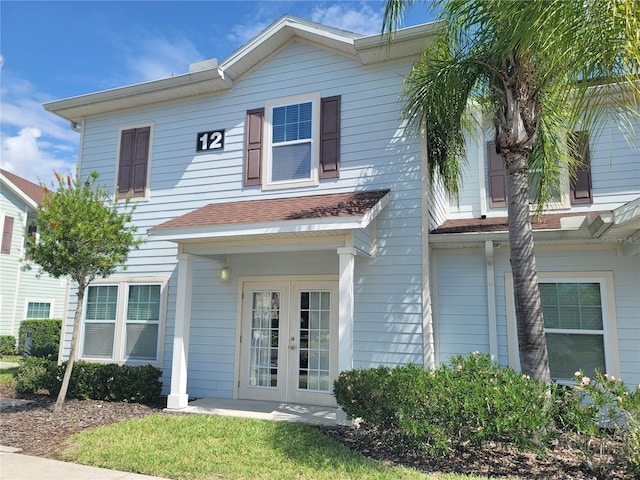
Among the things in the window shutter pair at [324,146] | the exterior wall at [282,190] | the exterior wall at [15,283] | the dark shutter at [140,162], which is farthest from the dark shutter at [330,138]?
the exterior wall at [15,283]

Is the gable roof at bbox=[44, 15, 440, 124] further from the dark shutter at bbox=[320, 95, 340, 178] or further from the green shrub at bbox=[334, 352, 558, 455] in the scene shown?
the green shrub at bbox=[334, 352, 558, 455]

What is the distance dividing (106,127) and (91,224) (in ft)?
14.1

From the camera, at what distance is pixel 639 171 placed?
8.33 meters

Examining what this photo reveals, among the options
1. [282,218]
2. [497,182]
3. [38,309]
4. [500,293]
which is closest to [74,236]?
[282,218]

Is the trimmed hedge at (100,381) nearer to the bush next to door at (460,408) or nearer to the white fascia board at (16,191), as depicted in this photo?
the bush next to door at (460,408)

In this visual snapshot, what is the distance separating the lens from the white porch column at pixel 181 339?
7664mm

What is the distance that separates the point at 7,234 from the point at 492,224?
62.1 ft

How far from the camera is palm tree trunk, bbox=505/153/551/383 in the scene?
218 inches

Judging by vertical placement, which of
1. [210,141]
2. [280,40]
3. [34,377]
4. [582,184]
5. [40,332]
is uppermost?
[280,40]

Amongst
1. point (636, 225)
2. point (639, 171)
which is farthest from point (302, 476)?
point (639, 171)

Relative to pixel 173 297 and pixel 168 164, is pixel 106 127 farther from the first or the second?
pixel 173 297

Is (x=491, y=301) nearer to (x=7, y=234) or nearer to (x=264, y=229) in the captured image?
(x=264, y=229)

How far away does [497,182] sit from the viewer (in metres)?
9.34

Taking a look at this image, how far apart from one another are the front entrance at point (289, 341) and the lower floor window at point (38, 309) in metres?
15.1
